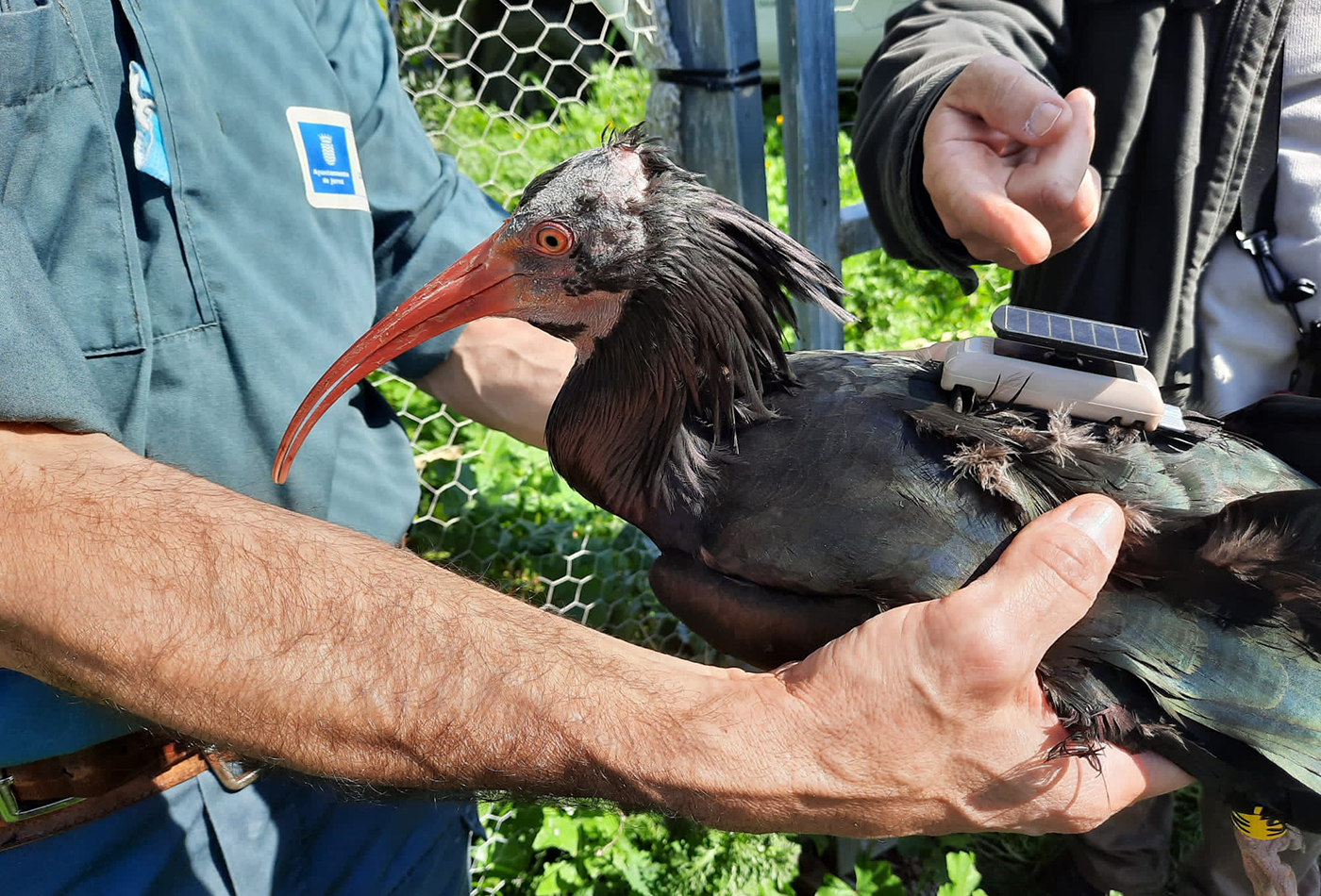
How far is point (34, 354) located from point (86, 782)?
809 millimetres

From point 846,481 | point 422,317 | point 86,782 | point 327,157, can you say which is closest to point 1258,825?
point 846,481

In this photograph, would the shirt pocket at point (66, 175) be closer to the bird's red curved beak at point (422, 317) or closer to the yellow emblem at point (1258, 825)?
the bird's red curved beak at point (422, 317)

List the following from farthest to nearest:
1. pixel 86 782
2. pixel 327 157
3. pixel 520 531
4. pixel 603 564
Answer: pixel 520 531 < pixel 603 564 < pixel 327 157 < pixel 86 782

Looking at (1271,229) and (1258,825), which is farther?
(1271,229)

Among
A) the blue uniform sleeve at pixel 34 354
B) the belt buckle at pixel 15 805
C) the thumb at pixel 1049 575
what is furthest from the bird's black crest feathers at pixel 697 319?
the belt buckle at pixel 15 805

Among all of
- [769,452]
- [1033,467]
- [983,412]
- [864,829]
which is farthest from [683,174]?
[864,829]

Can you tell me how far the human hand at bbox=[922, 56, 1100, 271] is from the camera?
1678 millimetres

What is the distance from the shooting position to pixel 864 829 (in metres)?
1.42

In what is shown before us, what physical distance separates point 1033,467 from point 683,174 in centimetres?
83

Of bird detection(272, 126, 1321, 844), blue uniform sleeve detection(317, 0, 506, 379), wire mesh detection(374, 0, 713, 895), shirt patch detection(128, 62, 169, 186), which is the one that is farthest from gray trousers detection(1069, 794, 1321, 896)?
shirt patch detection(128, 62, 169, 186)

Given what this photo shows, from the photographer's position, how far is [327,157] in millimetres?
1956

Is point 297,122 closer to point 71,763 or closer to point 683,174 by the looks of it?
point 683,174

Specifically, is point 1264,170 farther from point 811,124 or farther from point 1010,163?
point 811,124

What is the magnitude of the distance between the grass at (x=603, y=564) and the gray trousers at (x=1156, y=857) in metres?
0.21
